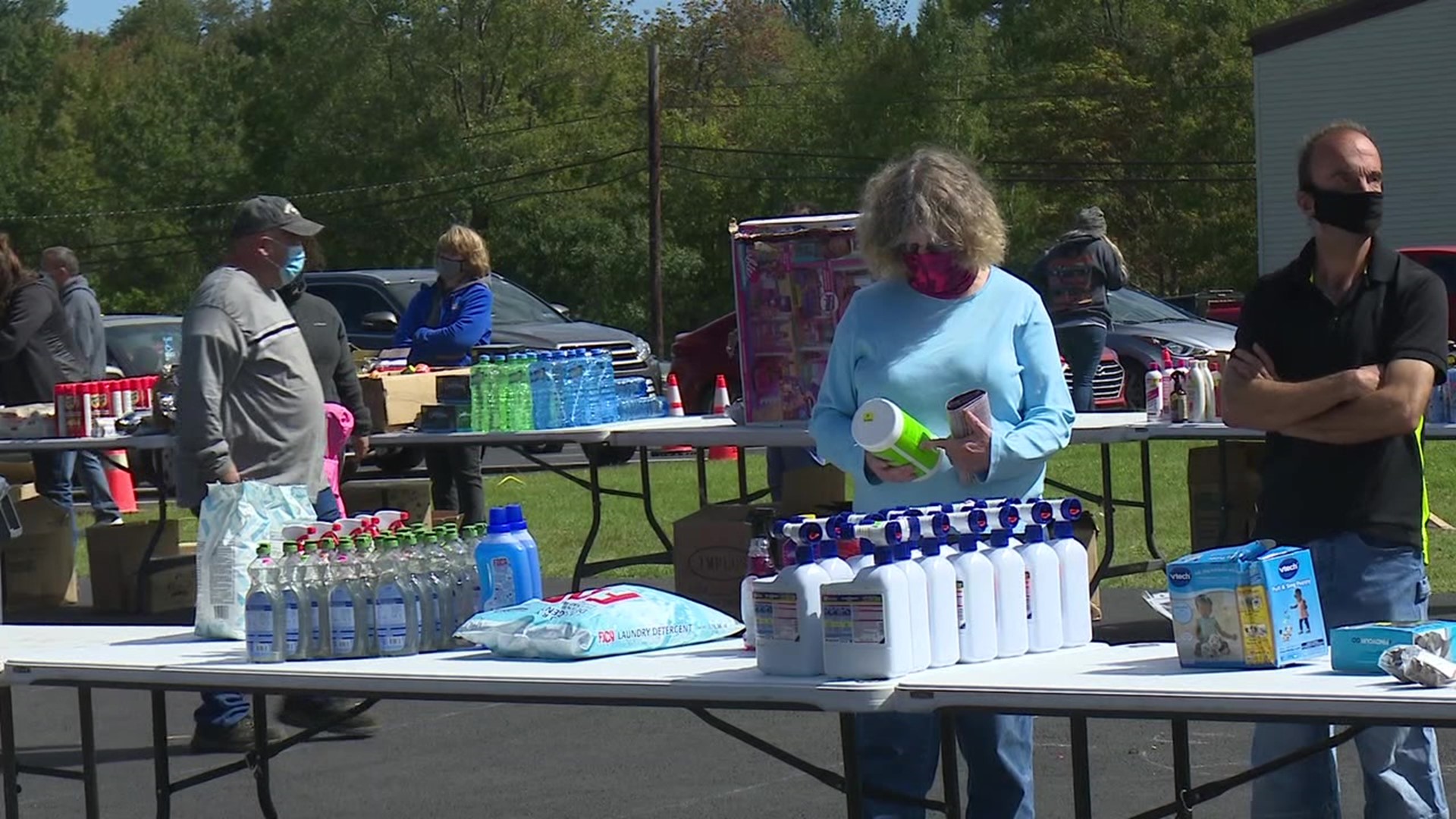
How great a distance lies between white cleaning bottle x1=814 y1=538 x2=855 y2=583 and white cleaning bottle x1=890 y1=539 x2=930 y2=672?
12cm

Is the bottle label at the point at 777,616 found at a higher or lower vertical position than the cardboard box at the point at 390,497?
higher

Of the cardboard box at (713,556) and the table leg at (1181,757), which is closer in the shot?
the table leg at (1181,757)

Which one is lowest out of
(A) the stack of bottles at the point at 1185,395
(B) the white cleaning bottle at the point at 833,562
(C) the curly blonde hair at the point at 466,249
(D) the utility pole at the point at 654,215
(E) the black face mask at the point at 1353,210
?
(B) the white cleaning bottle at the point at 833,562

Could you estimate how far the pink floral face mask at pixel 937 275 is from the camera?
4379 millimetres

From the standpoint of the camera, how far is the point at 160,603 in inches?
416

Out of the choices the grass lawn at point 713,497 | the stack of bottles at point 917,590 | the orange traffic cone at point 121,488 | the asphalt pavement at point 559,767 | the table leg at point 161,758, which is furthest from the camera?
the orange traffic cone at point 121,488

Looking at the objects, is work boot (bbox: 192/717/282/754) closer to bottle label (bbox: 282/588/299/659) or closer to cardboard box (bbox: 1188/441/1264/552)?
bottle label (bbox: 282/588/299/659)

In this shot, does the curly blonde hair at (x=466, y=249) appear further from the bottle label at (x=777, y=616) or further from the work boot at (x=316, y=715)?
the bottle label at (x=777, y=616)

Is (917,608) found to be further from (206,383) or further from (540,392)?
(540,392)

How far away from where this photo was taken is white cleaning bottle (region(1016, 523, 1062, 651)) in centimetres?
387

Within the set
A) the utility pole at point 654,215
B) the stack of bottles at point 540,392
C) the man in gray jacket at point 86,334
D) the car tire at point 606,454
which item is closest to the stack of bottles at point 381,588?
the car tire at point 606,454

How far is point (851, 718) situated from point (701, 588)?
5.52 metres

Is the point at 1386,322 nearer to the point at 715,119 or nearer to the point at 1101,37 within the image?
the point at 1101,37

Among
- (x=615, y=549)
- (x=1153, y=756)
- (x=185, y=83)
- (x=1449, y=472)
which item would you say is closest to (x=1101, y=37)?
(x=185, y=83)
